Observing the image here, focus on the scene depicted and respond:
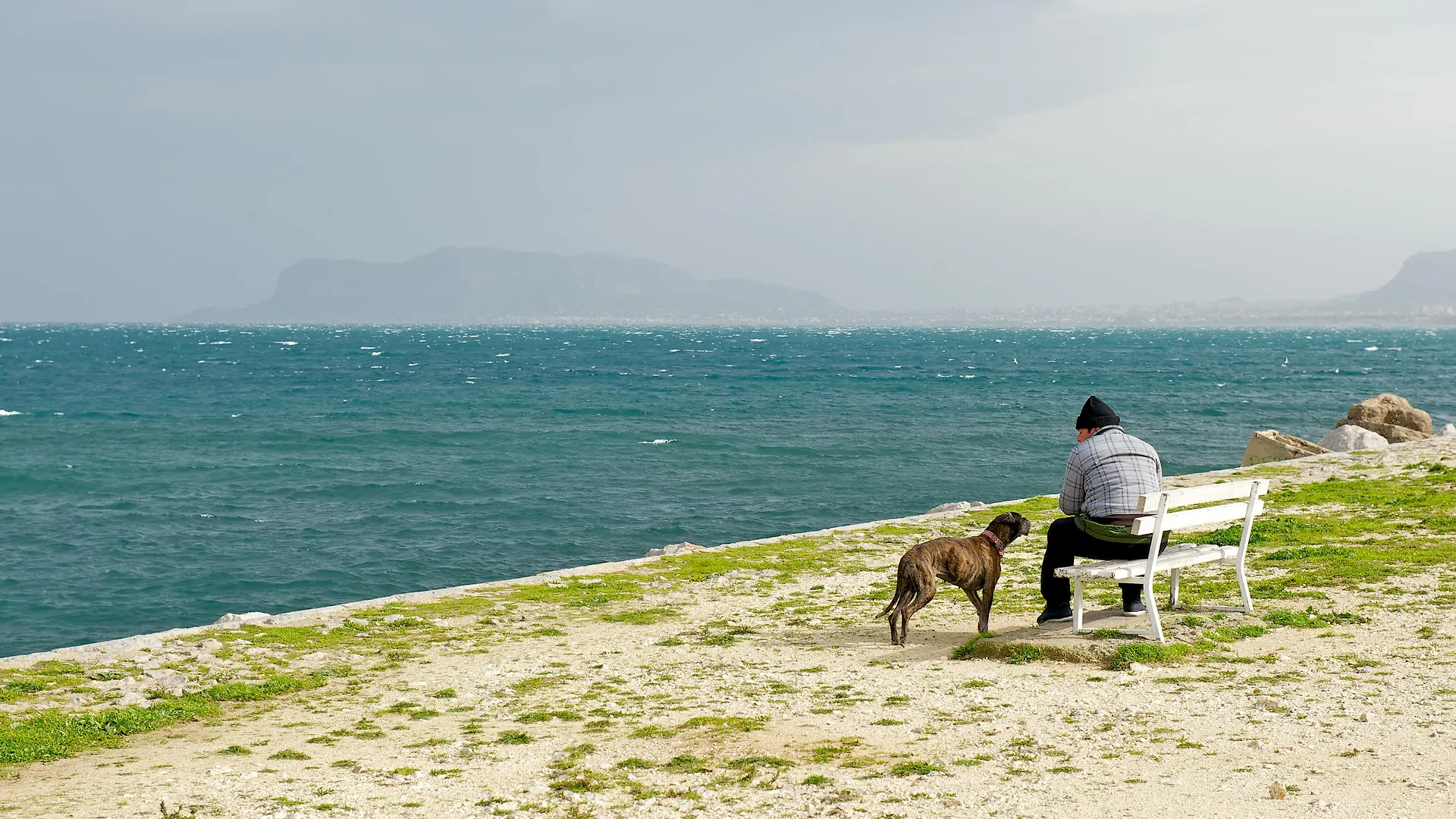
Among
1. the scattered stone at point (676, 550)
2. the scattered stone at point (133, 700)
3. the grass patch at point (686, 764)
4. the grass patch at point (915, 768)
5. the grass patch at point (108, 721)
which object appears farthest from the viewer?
the scattered stone at point (676, 550)

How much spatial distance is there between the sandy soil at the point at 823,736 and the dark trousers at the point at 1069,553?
69 cm

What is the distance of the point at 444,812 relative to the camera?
606 cm

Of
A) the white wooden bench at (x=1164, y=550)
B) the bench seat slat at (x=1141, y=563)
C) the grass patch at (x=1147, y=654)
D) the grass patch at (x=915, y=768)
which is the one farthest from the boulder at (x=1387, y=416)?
the grass patch at (x=915, y=768)

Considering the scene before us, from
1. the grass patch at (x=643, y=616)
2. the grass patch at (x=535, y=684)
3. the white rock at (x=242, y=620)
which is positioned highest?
the grass patch at (x=535, y=684)

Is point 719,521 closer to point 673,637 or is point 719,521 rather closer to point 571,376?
point 673,637

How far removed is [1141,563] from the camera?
8.52 meters

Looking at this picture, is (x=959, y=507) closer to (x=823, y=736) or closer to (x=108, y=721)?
(x=823, y=736)

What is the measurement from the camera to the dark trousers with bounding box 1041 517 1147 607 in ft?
29.4

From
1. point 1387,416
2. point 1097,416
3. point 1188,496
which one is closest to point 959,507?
point 1097,416

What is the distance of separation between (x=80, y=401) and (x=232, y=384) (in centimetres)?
1340

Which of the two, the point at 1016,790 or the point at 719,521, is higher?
the point at 1016,790

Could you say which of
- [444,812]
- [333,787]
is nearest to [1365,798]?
[444,812]

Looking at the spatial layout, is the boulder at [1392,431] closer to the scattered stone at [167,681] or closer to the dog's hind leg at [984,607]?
the dog's hind leg at [984,607]

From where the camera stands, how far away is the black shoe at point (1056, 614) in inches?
371
